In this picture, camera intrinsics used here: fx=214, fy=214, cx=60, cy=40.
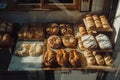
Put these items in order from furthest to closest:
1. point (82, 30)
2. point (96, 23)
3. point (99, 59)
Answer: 1. point (82, 30)
2. point (96, 23)
3. point (99, 59)

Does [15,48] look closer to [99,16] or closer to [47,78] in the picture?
[47,78]

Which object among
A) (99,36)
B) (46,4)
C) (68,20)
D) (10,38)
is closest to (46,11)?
(46,4)

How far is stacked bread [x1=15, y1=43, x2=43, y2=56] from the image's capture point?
12.7ft

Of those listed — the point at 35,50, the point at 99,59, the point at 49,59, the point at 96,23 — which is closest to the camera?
the point at 49,59

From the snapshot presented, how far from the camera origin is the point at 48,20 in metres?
4.49

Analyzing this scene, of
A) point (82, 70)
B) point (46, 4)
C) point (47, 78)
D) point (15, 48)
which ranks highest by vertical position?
point (46, 4)

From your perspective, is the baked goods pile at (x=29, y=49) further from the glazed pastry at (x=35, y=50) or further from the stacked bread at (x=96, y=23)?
the stacked bread at (x=96, y=23)

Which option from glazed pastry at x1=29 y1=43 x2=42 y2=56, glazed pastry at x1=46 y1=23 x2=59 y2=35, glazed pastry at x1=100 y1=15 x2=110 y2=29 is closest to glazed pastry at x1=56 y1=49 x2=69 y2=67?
glazed pastry at x1=29 y1=43 x2=42 y2=56

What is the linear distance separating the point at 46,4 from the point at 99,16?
1.10 metres

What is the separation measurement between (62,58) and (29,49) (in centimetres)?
66

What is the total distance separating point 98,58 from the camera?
3824 millimetres

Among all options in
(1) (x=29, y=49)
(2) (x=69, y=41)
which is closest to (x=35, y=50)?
(1) (x=29, y=49)

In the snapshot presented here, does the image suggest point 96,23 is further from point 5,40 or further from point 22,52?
point 5,40

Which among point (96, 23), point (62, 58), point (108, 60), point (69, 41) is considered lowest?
point (108, 60)
